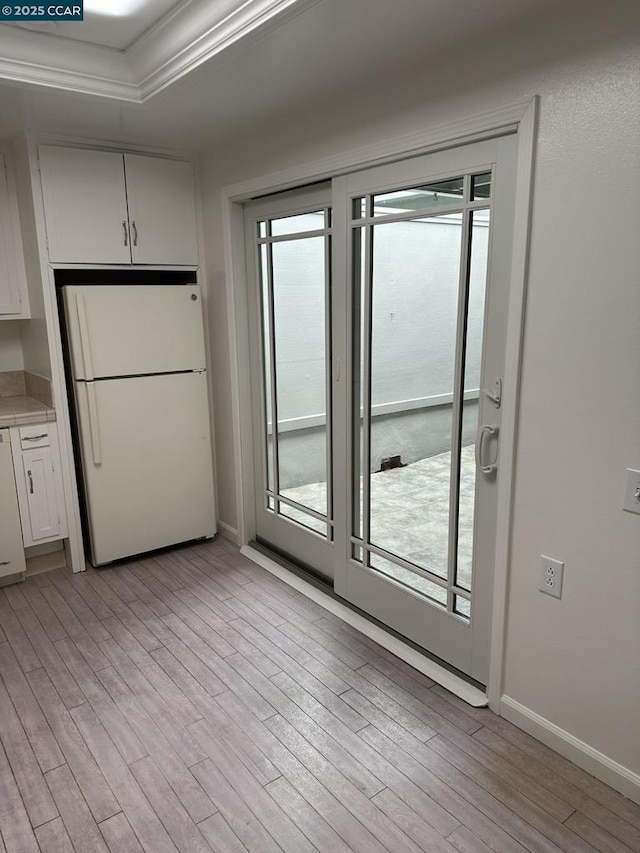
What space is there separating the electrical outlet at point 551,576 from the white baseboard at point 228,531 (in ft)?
7.23

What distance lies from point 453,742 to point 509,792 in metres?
0.26

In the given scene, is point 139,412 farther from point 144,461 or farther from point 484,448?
point 484,448

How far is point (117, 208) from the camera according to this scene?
10.7ft

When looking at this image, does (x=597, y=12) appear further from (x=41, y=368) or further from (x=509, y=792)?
(x=41, y=368)

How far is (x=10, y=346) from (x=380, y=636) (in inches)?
111

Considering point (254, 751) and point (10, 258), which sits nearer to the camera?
point (254, 751)

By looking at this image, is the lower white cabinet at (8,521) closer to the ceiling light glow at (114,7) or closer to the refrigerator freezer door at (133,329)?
the refrigerator freezer door at (133,329)

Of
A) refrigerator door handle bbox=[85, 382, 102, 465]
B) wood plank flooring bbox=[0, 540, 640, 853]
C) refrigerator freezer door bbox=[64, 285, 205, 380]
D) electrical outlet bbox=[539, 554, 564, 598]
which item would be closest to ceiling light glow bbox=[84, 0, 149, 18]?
refrigerator freezer door bbox=[64, 285, 205, 380]

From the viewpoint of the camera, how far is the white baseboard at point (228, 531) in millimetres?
3820

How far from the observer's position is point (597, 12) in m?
1.63

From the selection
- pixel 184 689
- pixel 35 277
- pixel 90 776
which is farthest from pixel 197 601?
pixel 35 277

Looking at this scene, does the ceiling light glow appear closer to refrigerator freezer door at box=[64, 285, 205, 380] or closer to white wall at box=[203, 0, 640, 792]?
white wall at box=[203, 0, 640, 792]

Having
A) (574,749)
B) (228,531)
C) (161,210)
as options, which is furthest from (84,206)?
(574,749)

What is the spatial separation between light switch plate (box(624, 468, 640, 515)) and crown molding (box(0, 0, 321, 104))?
167 cm
